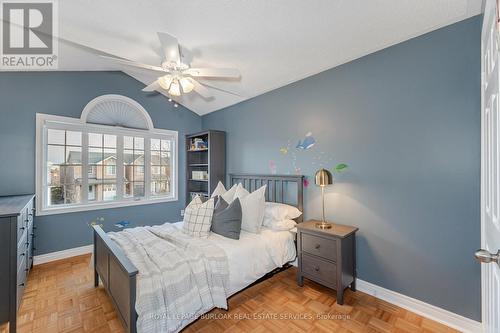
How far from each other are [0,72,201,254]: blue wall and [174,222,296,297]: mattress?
6.21ft

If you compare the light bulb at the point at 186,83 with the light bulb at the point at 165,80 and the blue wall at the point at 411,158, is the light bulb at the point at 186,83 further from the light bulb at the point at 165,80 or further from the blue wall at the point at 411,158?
the blue wall at the point at 411,158

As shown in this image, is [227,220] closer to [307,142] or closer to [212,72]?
[307,142]

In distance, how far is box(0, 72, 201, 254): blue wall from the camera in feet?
9.33

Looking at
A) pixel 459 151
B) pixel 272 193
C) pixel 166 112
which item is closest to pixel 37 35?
pixel 166 112

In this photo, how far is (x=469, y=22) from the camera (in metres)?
1.78

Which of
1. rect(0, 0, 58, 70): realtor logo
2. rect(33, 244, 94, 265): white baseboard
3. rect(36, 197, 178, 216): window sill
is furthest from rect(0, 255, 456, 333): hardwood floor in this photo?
rect(0, 0, 58, 70): realtor logo

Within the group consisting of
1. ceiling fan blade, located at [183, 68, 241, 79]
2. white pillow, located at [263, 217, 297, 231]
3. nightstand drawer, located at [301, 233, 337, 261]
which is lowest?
nightstand drawer, located at [301, 233, 337, 261]

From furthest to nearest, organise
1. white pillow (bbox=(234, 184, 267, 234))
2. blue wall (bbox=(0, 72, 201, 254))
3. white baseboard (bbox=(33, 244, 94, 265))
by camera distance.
→ white baseboard (bbox=(33, 244, 94, 265)), blue wall (bbox=(0, 72, 201, 254)), white pillow (bbox=(234, 184, 267, 234))

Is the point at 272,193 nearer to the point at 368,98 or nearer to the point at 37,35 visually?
the point at 368,98

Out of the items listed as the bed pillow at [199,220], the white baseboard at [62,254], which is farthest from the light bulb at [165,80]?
the white baseboard at [62,254]

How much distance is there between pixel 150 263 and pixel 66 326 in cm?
96

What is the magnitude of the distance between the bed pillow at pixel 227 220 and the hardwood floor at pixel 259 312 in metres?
0.66

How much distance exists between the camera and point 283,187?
318cm

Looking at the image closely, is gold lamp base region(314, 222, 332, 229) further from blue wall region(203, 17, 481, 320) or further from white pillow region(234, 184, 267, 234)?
white pillow region(234, 184, 267, 234)
